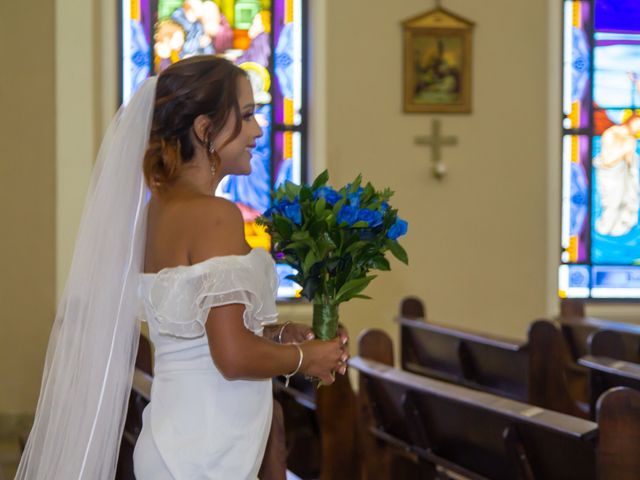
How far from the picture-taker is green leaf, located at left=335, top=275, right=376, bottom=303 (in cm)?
236

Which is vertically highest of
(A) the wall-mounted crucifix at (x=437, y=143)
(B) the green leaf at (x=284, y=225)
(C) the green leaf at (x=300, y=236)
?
(A) the wall-mounted crucifix at (x=437, y=143)

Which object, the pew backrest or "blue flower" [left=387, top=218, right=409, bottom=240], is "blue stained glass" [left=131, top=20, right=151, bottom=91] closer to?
the pew backrest

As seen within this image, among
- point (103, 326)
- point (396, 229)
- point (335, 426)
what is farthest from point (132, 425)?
point (396, 229)

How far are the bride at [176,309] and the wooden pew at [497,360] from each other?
7.51 feet

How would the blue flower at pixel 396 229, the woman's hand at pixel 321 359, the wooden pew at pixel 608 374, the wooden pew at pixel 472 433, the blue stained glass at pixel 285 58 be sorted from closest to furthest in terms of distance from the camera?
the woman's hand at pixel 321 359 < the blue flower at pixel 396 229 < the wooden pew at pixel 472 433 < the wooden pew at pixel 608 374 < the blue stained glass at pixel 285 58

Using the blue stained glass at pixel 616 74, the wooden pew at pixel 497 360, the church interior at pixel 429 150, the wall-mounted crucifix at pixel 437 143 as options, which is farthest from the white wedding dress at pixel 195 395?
the blue stained glass at pixel 616 74

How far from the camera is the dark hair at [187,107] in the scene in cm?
229

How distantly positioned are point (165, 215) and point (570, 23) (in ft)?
19.9

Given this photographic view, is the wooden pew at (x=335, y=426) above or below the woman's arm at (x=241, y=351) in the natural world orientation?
below

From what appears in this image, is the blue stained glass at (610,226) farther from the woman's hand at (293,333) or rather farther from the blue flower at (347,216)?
the blue flower at (347,216)

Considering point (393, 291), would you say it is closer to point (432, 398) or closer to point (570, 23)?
point (570, 23)

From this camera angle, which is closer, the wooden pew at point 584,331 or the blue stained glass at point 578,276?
the wooden pew at point 584,331

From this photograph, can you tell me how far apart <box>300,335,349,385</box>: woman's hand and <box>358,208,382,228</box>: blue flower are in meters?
0.28

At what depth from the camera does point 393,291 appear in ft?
23.7
